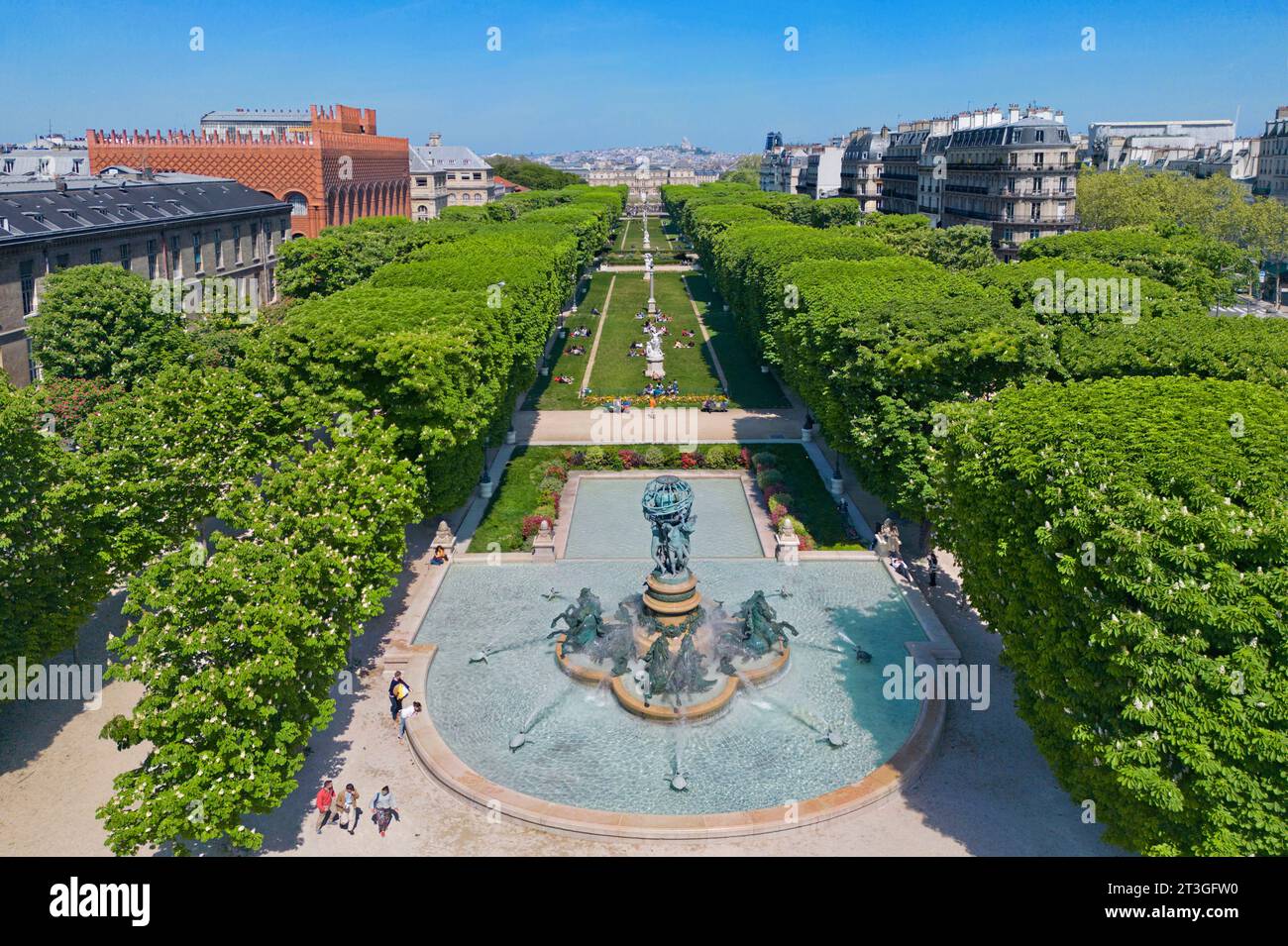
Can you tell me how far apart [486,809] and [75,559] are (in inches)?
682

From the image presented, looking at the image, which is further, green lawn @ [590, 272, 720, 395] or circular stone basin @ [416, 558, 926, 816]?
green lawn @ [590, 272, 720, 395]

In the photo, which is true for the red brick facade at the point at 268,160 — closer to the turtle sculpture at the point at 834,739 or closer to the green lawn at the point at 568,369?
the green lawn at the point at 568,369

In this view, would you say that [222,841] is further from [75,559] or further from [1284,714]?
[1284,714]

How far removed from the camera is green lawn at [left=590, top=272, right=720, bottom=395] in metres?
73.6

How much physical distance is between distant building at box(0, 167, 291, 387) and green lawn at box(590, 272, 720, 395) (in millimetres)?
40461

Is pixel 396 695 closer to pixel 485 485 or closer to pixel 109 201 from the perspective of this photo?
pixel 485 485

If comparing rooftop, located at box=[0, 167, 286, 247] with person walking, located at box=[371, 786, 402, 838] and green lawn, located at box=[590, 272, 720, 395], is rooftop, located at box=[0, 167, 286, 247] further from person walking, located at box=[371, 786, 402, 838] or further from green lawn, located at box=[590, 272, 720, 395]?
person walking, located at box=[371, 786, 402, 838]

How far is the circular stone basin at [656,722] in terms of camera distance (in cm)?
2780

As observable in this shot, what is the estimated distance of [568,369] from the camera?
78.5 metres

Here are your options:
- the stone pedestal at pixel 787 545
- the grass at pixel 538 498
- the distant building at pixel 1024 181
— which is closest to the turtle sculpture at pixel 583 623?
the grass at pixel 538 498

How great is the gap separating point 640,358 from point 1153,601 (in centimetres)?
6586

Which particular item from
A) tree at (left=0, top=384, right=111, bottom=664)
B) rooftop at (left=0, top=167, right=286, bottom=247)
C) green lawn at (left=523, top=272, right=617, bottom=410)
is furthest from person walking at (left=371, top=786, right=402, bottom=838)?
rooftop at (left=0, top=167, right=286, bottom=247)

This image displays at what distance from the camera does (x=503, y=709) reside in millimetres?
31609

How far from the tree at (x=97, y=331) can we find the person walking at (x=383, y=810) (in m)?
40.8
